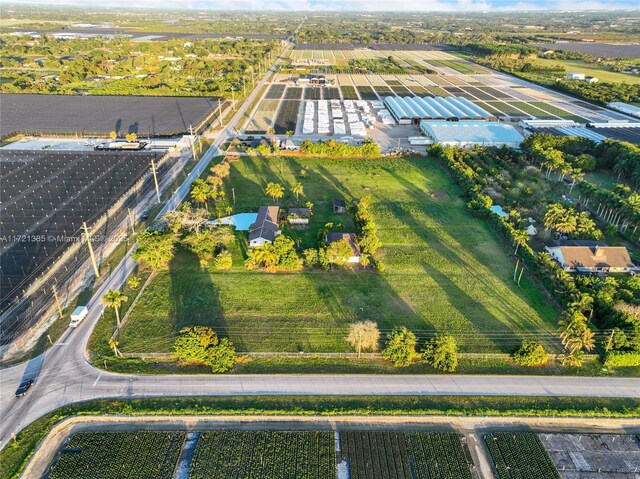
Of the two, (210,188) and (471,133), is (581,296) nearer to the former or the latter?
(210,188)

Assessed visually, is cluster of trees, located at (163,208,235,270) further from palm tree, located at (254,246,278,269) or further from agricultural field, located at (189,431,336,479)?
agricultural field, located at (189,431,336,479)

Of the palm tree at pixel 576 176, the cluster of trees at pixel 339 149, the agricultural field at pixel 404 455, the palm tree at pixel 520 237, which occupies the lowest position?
the agricultural field at pixel 404 455

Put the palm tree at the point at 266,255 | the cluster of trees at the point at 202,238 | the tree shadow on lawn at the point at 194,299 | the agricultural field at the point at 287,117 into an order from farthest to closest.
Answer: the agricultural field at the point at 287,117, the cluster of trees at the point at 202,238, the palm tree at the point at 266,255, the tree shadow on lawn at the point at 194,299

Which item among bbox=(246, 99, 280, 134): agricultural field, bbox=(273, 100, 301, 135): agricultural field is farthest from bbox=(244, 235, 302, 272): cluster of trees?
bbox=(246, 99, 280, 134): agricultural field

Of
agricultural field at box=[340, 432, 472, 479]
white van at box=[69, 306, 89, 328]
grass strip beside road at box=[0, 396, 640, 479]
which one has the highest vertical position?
white van at box=[69, 306, 89, 328]

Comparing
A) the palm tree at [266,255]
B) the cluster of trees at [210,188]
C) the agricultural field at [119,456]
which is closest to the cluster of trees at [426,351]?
the palm tree at [266,255]

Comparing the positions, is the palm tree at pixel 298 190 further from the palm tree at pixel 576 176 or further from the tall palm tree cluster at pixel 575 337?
the palm tree at pixel 576 176

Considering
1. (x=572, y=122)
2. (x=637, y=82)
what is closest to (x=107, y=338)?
(x=572, y=122)
